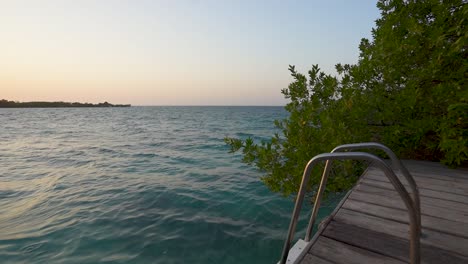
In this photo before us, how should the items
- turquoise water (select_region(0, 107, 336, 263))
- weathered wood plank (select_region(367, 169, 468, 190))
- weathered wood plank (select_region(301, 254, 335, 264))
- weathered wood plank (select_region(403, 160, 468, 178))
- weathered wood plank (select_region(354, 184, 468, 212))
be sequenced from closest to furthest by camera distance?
1. weathered wood plank (select_region(301, 254, 335, 264))
2. weathered wood plank (select_region(354, 184, 468, 212))
3. weathered wood plank (select_region(367, 169, 468, 190))
4. weathered wood plank (select_region(403, 160, 468, 178))
5. turquoise water (select_region(0, 107, 336, 263))

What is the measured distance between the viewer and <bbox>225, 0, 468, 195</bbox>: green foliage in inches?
179

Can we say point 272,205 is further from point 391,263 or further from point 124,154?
point 124,154

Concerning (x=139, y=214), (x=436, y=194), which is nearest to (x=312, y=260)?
(x=436, y=194)

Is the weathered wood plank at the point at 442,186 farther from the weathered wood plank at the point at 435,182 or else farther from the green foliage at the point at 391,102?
the green foliage at the point at 391,102

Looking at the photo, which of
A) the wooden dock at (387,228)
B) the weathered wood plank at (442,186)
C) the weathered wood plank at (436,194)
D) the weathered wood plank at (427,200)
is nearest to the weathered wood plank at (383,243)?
the wooden dock at (387,228)

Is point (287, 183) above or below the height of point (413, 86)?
below

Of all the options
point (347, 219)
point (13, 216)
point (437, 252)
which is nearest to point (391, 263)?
point (437, 252)

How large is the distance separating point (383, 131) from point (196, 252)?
4626 mm

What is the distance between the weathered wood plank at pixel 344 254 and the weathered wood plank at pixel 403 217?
83 cm

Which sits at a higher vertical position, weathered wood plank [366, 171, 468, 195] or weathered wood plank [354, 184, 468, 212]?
weathered wood plank [366, 171, 468, 195]

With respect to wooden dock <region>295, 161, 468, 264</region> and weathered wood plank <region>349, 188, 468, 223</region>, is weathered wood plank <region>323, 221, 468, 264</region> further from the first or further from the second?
weathered wood plank <region>349, 188, 468, 223</region>

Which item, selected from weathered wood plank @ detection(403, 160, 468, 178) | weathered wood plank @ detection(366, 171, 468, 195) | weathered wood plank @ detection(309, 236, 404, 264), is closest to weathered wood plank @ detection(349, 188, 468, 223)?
weathered wood plank @ detection(366, 171, 468, 195)

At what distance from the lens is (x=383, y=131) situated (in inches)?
219

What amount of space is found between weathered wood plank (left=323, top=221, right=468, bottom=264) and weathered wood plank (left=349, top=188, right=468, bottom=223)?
82 centimetres
